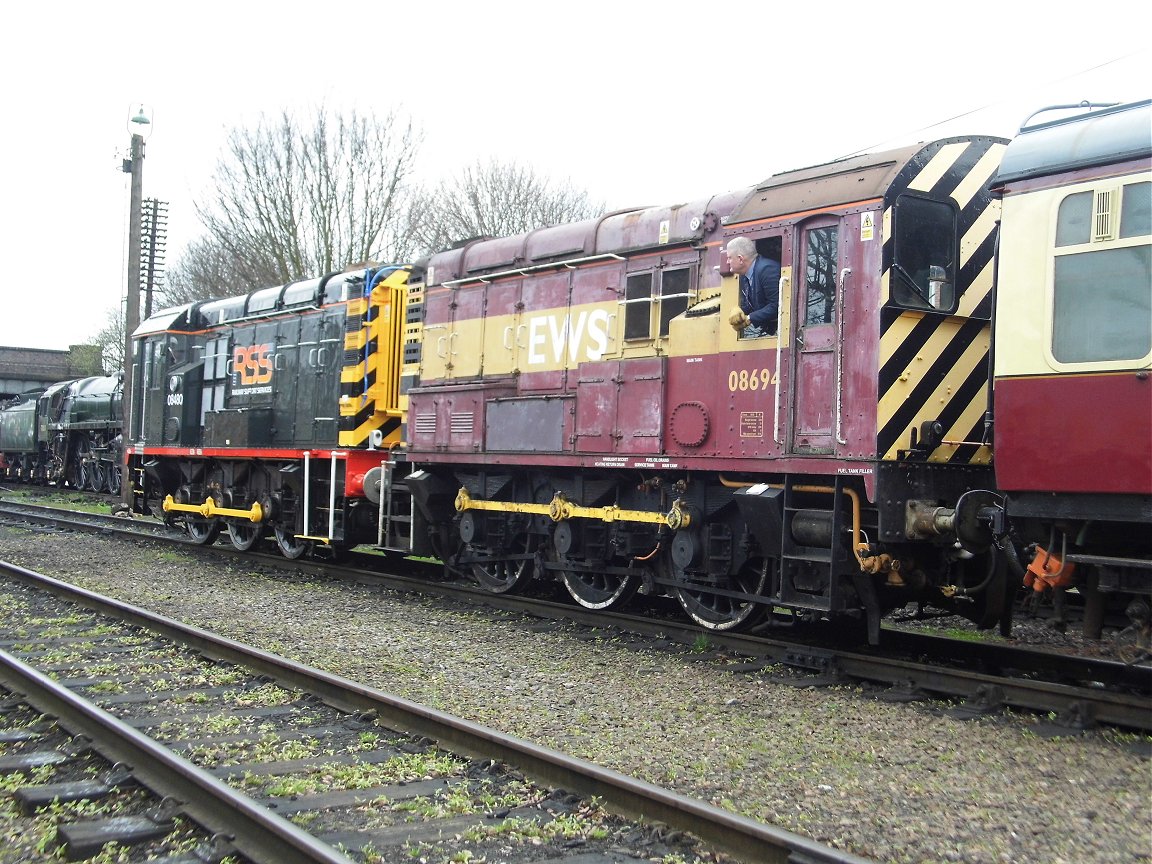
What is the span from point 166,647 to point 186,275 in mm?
37099

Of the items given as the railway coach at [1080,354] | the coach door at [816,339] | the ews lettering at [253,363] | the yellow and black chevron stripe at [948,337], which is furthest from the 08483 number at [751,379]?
the ews lettering at [253,363]

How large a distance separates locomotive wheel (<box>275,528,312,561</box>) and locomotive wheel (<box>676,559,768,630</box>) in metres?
7.17

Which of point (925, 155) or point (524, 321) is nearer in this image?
point (925, 155)

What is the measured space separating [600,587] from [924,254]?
4563 millimetres

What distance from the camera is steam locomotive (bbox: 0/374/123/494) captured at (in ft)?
102

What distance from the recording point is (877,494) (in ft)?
24.2

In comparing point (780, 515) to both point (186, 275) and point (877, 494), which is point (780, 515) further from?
point (186, 275)

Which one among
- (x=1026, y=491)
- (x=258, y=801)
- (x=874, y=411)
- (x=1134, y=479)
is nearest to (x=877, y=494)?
(x=874, y=411)

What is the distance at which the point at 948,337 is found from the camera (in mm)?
7926

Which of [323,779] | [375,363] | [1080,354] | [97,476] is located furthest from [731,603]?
[97,476]

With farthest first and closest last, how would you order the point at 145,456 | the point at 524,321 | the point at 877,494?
the point at 145,456 < the point at 524,321 < the point at 877,494

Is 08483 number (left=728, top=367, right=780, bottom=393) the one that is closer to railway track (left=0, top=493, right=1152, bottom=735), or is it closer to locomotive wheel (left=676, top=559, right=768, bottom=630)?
locomotive wheel (left=676, top=559, right=768, bottom=630)

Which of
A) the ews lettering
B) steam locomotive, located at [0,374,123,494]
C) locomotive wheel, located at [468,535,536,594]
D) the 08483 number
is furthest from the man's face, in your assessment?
steam locomotive, located at [0,374,123,494]

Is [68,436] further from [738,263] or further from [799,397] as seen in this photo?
[799,397]
